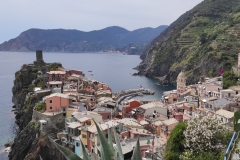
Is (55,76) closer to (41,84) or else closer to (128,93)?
(41,84)

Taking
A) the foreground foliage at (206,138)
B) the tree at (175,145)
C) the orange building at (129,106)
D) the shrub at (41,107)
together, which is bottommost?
the orange building at (129,106)

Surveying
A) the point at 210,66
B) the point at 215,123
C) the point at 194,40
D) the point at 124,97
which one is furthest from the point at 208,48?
the point at 215,123

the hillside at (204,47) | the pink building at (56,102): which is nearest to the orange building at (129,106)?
the pink building at (56,102)

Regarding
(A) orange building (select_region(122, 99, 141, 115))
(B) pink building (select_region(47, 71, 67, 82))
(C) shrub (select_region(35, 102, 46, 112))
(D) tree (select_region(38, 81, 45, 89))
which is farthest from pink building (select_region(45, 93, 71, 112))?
(B) pink building (select_region(47, 71, 67, 82))

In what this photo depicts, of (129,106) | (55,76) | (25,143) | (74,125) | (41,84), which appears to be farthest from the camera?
(55,76)

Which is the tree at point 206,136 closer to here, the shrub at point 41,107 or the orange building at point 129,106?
the shrub at point 41,107

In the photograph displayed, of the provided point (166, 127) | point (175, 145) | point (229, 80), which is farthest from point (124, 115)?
point (175, 145)

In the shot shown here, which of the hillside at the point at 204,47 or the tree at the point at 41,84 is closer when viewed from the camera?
the tree at the point at 41,84
